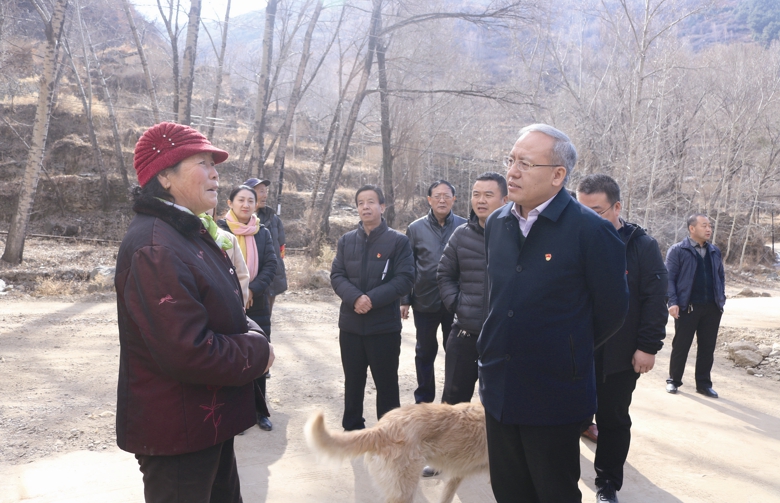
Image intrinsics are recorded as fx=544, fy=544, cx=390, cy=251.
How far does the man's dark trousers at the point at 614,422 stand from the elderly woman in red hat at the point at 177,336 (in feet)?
8.87

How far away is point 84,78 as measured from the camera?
33500mm

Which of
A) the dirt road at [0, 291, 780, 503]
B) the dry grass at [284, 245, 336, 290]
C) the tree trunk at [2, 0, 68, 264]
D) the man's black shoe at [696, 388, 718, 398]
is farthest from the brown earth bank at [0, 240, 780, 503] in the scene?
the tree trunk at [2, 0, 68, 264]

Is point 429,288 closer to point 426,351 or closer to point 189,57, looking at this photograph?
point 426,351

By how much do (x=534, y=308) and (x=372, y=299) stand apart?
90.8 inches

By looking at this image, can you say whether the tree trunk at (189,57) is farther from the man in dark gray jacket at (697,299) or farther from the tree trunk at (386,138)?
the man in dark gray jacket at (697,299)

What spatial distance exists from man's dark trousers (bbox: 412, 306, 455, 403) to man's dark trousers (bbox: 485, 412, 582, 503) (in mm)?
2932

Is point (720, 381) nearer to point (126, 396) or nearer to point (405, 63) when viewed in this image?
point (126, 396)

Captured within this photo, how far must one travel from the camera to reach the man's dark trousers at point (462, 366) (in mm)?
4227

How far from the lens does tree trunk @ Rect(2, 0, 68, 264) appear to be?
1228 cm

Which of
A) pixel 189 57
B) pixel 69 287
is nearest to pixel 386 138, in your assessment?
pixel 189 57

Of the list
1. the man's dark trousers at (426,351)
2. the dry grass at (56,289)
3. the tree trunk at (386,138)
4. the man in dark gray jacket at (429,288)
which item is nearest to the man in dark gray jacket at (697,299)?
the man in dark gray jacket at (429,288)

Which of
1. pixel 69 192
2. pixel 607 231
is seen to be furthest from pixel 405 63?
pixel 607 231

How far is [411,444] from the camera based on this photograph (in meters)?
3.25

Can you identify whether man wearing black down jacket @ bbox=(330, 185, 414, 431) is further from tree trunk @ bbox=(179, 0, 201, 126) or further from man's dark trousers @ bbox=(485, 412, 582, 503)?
tree trunk @ bbox=(179, 0, 201, 126)
